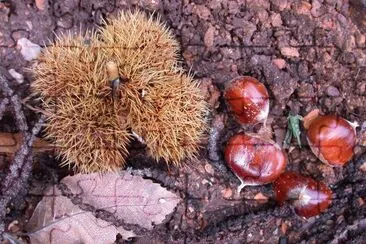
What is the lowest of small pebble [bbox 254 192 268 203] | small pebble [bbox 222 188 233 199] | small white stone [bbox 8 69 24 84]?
small pebble [bbox 254 192 268 203]

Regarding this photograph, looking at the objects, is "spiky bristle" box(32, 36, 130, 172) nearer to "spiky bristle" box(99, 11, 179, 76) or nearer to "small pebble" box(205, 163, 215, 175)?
"spiky bristle" box(99, 11, 179, 76)

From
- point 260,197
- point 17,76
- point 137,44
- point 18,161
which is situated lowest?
point 260,197

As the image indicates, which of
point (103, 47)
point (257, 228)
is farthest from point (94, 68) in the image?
point (257, 228)

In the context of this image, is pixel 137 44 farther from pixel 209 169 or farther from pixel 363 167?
pixel 363 167

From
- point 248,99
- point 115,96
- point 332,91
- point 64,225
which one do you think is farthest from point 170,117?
point 332,91

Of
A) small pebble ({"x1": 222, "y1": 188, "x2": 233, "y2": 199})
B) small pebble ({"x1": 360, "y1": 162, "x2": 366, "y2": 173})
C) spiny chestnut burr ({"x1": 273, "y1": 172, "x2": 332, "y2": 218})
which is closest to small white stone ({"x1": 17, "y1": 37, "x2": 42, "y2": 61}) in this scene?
small pebble ({"x1": 222, "y1": 188, "x2": 233, "y2": 199})

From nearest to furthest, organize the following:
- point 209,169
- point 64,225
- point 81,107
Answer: point 81,107
point 64,225
point 209,169

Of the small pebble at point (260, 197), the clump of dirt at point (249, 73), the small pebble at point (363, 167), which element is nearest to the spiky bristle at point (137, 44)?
the clump of dirt at point (249, 73)

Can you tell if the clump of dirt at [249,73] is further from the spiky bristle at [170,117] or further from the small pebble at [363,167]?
the spiky bristle at [170,117]
